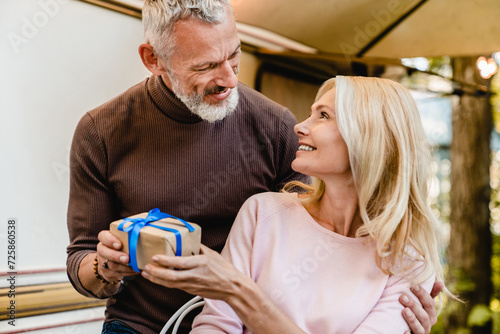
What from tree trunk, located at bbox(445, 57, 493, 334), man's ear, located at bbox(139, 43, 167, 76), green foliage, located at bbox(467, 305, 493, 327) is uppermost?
man's ear, located at bbox(139, 43, 167, 76)

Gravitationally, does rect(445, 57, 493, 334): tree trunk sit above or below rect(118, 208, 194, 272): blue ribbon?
below

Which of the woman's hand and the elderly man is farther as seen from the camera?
the elderly man

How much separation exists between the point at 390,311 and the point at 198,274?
1.86ft

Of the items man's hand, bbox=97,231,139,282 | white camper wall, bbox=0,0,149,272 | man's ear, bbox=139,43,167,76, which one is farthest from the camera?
white camper wall, bbox=0,0,149,272

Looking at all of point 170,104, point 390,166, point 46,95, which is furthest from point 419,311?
point 46,95

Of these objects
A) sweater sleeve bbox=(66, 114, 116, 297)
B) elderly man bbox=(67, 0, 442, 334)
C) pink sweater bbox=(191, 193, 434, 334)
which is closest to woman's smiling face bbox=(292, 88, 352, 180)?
pink sweater bbox=(191, 193, 434, 334)

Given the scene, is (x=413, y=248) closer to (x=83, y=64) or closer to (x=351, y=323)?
(x=351, y=323)

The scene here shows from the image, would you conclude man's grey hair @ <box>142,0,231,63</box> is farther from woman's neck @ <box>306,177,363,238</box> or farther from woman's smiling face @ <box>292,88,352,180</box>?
woman's neck @ <box>306,177,363,238</box>

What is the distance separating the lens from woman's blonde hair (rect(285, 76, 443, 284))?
4.36ft

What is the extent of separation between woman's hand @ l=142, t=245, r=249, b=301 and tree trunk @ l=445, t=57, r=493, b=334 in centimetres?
329

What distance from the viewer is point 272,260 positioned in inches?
52.7

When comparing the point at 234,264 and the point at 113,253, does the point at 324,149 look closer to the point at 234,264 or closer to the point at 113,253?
the point at 234,264

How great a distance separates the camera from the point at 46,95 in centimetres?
210

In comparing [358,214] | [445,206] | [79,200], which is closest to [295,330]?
[358,214]
